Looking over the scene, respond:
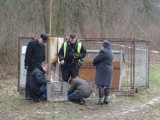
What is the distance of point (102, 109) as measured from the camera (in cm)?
1136

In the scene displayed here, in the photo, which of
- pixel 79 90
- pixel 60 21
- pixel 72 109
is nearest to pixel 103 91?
pixel 79 90

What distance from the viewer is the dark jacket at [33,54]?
12.0m

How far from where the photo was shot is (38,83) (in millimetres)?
11586

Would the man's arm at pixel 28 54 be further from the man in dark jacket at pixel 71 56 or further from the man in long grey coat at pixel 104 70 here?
the man in long grey coat at pixel 104 70

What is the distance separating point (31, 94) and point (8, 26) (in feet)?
22.8

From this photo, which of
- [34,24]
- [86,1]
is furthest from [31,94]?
[86,1]

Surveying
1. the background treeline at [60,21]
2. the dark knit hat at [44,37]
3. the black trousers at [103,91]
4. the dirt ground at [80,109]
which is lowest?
the dirt ground at [80,109]

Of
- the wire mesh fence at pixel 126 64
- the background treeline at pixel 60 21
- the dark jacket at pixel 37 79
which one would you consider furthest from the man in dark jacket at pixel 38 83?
the background treeline at pixel 60 21

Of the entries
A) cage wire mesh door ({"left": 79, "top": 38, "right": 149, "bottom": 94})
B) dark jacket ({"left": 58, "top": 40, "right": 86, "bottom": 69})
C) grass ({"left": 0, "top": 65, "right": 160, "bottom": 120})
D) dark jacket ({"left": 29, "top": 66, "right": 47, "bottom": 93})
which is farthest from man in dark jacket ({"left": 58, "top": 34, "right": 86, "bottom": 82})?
cage wire mesh door ({"left": 79, "top": 38, "right": 149, "bottom": 94})

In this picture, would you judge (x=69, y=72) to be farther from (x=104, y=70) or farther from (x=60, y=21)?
(x=60, y=21)

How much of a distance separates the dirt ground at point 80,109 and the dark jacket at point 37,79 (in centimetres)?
39

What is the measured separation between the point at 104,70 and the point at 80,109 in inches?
57.1

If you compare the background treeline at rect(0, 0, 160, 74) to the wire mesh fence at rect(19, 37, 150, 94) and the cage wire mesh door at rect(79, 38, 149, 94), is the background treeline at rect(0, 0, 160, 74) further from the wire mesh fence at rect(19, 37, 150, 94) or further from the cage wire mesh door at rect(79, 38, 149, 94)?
the cage wire mesh door at rect(79, 38, 149, 94)

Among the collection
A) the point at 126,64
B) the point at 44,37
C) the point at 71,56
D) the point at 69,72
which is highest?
the point at 44,37
